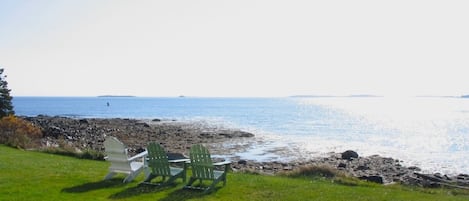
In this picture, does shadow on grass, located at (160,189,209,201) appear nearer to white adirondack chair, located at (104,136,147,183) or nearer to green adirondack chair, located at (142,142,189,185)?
green adirondack chair, located at (142,142,189,185)

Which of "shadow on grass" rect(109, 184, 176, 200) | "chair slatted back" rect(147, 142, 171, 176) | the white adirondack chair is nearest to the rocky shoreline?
the white adirondack chair

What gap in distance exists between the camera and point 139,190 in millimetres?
10445

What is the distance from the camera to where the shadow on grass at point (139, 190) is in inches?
389

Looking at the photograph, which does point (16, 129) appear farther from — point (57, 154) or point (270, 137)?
point (270, 137)

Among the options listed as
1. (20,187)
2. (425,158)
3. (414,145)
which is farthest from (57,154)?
(414,145)

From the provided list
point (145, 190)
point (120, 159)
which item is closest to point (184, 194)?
point (145, 190)

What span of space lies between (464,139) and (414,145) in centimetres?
1037

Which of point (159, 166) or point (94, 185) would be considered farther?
point (159, 166)

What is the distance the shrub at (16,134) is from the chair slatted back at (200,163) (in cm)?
1377

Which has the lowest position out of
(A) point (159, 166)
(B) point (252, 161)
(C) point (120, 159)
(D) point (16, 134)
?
(B) point (252, 161)

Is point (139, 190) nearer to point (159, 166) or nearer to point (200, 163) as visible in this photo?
point (159, 166)

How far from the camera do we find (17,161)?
14656 mm

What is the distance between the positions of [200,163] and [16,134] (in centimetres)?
1617

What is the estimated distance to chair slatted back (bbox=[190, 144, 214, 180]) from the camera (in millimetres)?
10430
